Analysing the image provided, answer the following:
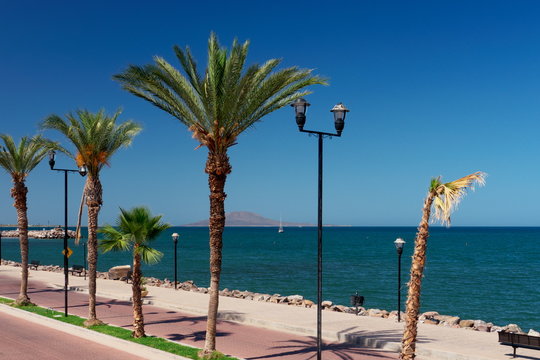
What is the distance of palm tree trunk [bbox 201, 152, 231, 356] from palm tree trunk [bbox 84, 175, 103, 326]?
6.92 metres

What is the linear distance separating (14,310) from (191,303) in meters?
7.67

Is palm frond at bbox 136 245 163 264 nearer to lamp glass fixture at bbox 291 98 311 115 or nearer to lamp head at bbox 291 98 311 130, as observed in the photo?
lamp head at bbox 291 98 311 130

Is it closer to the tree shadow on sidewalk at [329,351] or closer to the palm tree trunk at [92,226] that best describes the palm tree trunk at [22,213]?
the palm tree trunk at [92,226]

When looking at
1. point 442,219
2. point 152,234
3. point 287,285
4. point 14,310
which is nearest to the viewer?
point 442,219

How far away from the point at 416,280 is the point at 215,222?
227 inches

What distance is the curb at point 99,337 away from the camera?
51.8 ft

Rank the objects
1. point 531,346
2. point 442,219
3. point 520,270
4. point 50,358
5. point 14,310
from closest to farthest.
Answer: point 442,219 → point 531,346 → point 50,358 → point 14,310 → point 520,270

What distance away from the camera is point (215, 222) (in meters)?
15.5

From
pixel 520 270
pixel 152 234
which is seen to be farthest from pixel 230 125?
pixel 520 270

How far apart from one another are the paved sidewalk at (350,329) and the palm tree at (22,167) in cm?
523

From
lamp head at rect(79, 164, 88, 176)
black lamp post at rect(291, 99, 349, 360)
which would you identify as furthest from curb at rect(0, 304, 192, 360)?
lamp head at rect(79, 164, 88, 176)

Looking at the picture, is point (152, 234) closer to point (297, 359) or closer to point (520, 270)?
point (297, 359)

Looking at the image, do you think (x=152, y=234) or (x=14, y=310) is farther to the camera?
(x=14, y=310)

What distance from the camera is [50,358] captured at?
15.7 metres
